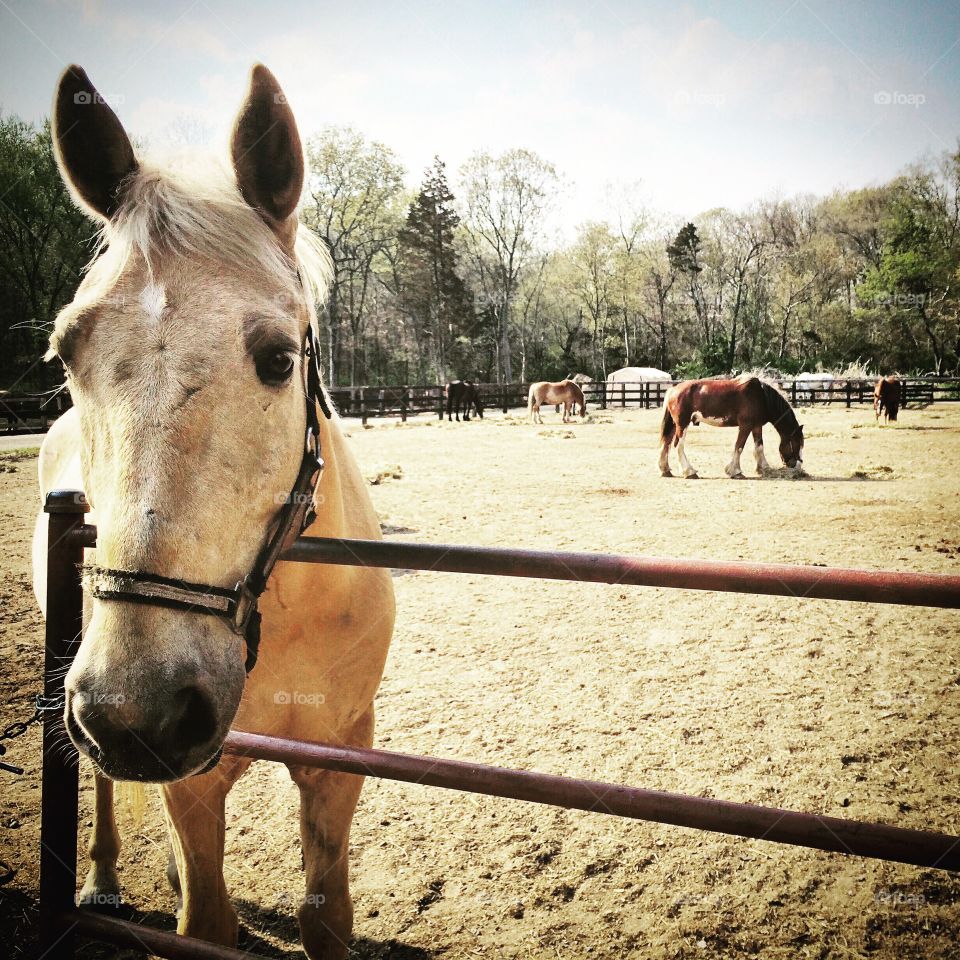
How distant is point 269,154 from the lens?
5.00ft

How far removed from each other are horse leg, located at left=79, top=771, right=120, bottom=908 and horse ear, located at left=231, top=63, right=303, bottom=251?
8.38 ft

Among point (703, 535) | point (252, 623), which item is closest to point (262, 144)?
point (252, 623)

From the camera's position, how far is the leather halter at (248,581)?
1.09m

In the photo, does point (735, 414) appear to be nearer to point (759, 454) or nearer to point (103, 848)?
point (759, 454)

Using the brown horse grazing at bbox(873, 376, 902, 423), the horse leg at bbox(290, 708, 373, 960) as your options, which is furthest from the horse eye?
the brown horse grazing at bbox(873, 376, 902, 423)

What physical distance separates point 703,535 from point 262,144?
7207 mm

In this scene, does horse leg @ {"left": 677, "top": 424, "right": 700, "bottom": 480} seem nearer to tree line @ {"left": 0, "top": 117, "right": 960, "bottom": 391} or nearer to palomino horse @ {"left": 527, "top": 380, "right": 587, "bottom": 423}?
palomino horse @ {"left": 527, "top": 380, "right": 587, "bottom": 423}

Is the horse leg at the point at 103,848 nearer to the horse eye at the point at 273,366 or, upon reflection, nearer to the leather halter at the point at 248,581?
the leather halter at the point at 248,581

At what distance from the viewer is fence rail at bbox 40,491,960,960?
1178mm

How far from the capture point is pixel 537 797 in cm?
141

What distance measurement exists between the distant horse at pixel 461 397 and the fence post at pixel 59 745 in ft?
86.0

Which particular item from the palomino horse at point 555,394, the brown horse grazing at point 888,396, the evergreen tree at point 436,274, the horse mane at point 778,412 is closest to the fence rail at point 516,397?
the palomino horse at point 555,394

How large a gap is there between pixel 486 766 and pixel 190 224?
1395 millimetres

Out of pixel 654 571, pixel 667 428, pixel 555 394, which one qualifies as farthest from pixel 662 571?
pixel 555 394
